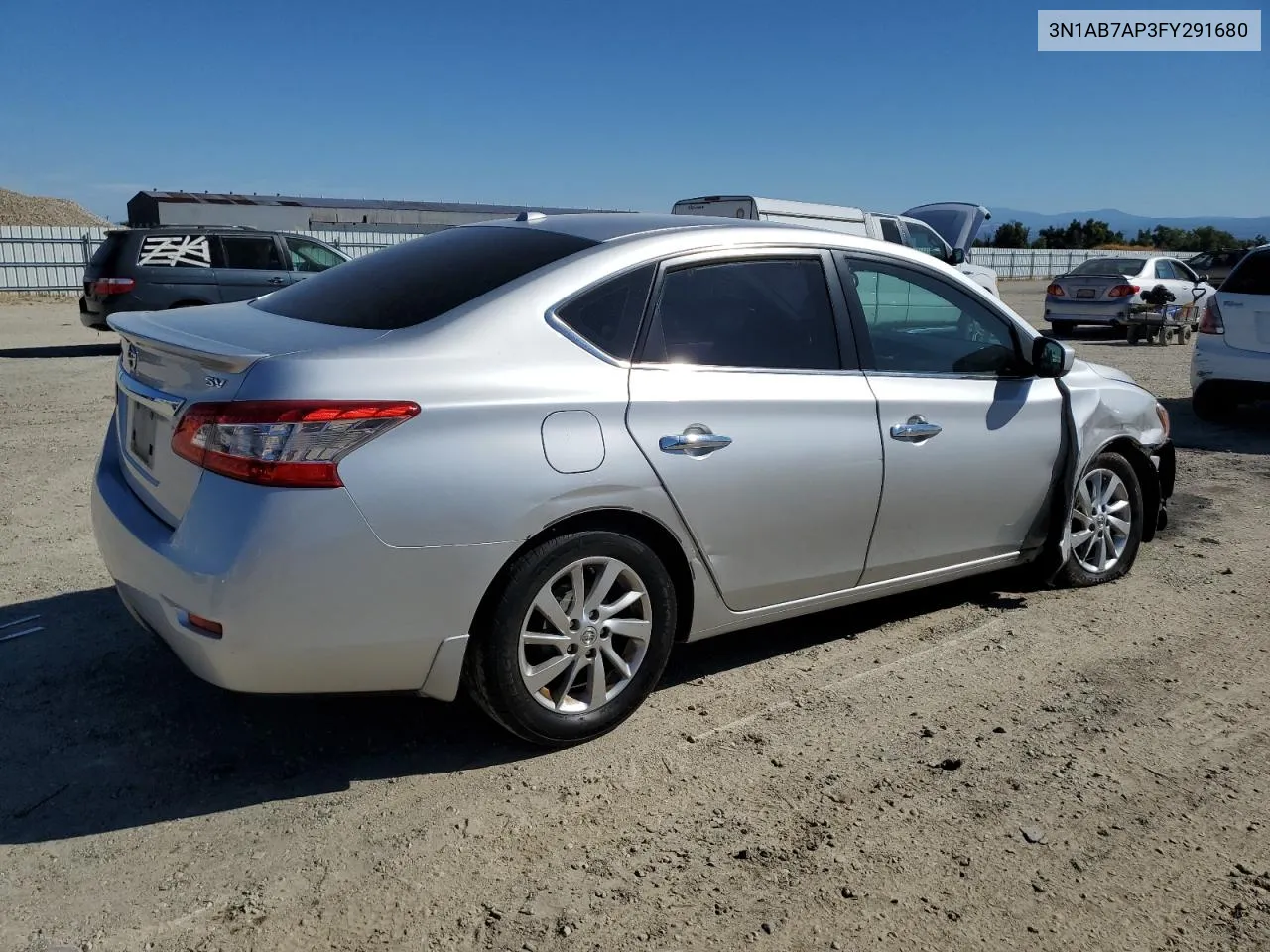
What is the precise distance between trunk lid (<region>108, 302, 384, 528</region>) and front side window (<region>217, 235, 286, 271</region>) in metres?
11.8

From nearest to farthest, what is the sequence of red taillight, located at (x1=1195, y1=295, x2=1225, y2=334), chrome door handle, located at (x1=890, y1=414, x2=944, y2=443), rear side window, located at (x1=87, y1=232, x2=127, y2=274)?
chrome door handle, located at (x1=890, y1=414, x2=944, y2=443) → red taillight, located at (x1=1195, y1=295, x2=1225, y2=334) → rear side window, located at (x1=87, y1=232, x2=127, y2=274)

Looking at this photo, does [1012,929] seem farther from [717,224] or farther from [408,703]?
[717,224]

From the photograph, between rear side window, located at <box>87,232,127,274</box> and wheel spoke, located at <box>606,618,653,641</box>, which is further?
rear side window, located at <box>87,232,127,274</box>

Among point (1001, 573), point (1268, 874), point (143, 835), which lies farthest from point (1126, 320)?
point (143, 835)

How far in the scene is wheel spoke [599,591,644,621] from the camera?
3.55 meters

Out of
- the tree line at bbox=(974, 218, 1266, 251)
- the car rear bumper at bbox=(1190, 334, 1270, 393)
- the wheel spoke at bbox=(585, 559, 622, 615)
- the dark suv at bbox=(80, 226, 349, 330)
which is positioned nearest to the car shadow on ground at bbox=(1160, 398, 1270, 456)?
the car rear bumper at bbox=(1190, 334, 1270, 393)

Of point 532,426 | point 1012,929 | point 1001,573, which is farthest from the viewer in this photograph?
point 1001,573

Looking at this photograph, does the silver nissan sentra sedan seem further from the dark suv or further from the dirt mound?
the dirt mound

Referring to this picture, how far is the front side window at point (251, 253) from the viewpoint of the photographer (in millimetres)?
14906

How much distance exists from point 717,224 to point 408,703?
2.07 metres

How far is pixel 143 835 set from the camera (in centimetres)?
307

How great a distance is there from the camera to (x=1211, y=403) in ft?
33.3

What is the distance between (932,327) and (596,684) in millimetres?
2255

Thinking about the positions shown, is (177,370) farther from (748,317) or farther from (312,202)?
(312,202)
